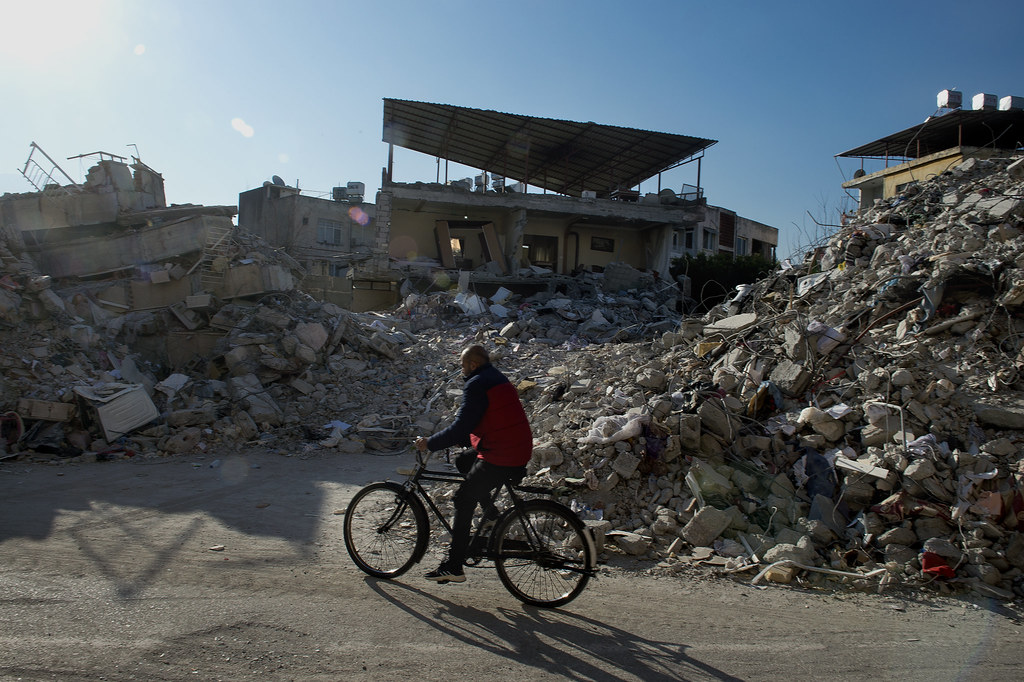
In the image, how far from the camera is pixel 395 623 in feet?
11.0

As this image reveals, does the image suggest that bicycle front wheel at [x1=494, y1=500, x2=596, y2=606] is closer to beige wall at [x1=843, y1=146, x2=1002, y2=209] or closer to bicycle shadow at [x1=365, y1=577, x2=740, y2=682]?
bicycle shadow at [x1=365, y1=577, x2=740, y2=682]

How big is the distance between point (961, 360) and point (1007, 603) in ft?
7.82

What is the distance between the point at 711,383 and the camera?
20.5 ft

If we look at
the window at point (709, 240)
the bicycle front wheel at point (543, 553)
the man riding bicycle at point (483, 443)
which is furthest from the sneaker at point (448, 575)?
the window at point (709, 240)

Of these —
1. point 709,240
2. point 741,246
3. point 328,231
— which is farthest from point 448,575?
point 741,246

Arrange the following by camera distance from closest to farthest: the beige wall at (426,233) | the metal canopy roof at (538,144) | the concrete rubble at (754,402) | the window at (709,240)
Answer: the concrete rubble at (754,402)
the metal canopy roof at (538,144)
the beige wall at (426,233)
the window at (709,240)

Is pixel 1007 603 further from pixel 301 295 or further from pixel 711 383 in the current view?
pixel 301 295

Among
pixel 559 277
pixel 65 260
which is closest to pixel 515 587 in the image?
pixel 65 260

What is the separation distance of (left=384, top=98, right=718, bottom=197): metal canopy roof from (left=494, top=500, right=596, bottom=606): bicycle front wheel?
17.8 metres

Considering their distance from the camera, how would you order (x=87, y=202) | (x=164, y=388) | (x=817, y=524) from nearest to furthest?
(x=817, y=524)
(x=164, y=388)
(x=87, y=202)

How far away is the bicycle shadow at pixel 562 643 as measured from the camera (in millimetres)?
2975

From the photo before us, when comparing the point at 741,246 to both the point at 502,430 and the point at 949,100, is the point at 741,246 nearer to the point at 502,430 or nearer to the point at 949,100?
the point at 949,100

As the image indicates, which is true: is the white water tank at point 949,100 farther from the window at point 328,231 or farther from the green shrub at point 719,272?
the window at point 328,231

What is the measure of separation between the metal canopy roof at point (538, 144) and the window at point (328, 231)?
10.7 m
